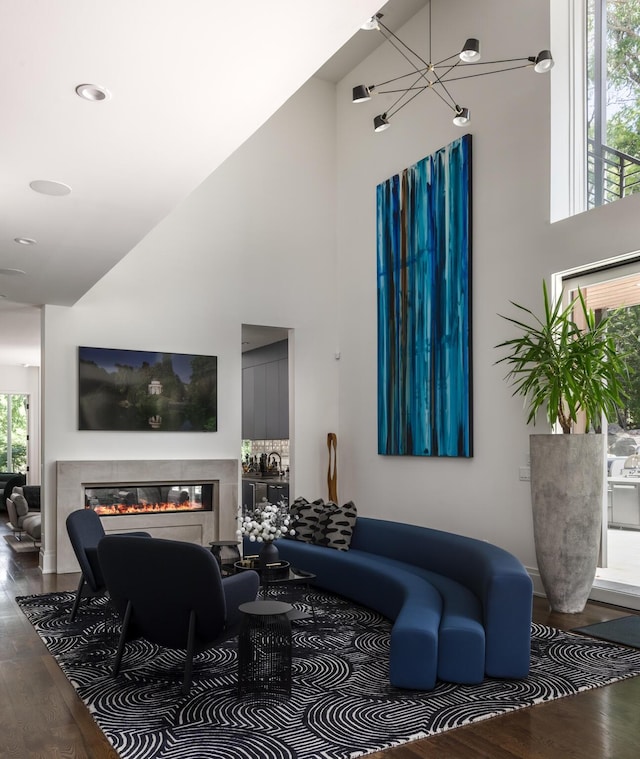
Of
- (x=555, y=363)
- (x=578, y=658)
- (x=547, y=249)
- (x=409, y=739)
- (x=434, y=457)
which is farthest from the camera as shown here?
(x=434, y=457)

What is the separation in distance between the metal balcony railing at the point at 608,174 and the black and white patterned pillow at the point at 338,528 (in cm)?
358

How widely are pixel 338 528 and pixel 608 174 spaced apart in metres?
3.97

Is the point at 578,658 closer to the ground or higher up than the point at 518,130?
closer to the ground

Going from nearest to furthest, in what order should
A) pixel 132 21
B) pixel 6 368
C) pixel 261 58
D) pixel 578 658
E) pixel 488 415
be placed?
pixel 132 21
pixel 261 58
pixel 578 658
pixel 488 415
pixel 6 368

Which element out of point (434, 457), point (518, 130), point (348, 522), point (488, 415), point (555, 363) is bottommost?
point (348, 522)

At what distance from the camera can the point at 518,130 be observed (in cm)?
657

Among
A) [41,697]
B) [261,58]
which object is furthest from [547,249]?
[41,697]

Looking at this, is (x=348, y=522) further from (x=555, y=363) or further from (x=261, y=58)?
(x=261, y=58)

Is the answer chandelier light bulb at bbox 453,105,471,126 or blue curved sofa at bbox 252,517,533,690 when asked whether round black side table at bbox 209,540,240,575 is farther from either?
chandelier light bulb at bbox 453,105,471,126

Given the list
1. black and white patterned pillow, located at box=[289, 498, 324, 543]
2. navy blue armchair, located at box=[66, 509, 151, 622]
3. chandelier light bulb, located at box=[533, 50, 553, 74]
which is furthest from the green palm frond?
navy blue armchair, located at box=[66, 509, 151, 622]

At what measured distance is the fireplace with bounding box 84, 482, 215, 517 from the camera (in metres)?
7.71

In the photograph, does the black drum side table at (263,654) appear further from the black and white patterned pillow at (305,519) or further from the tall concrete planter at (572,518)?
the black and white patterned pillow at (305,519)

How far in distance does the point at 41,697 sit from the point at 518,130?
6.00 meters

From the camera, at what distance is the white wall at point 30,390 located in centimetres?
1541
